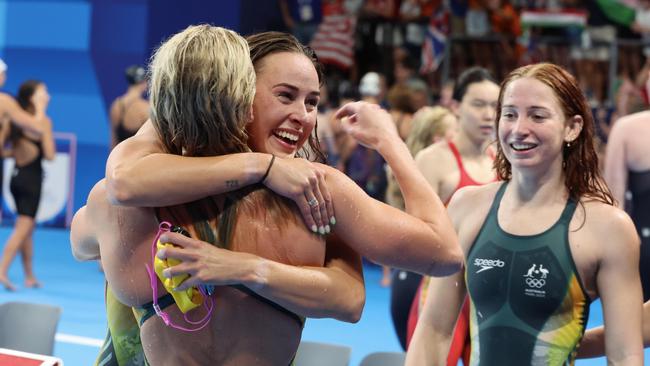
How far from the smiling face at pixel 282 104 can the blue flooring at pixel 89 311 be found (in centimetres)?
432

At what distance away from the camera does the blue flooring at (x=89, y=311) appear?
692 cm

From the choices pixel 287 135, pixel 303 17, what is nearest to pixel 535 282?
pixel 287 135

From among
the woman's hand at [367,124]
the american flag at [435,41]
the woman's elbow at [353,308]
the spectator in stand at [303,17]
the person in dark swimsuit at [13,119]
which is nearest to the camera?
the woman's elbow at [353,308]

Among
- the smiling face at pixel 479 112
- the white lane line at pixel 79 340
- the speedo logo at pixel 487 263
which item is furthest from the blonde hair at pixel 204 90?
the white lane line at pixel 79 340

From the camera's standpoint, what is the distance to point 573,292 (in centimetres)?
276

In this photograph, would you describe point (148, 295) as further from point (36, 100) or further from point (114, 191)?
point (36, 100)

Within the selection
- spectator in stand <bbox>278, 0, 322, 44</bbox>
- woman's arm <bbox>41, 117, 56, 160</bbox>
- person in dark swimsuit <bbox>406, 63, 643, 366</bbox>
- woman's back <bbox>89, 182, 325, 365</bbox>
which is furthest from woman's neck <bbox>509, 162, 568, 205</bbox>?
spectator in stand <bbox>278, 0, 322, 44</bbox>

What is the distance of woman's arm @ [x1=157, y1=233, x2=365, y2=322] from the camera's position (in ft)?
6.41

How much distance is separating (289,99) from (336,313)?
47cm

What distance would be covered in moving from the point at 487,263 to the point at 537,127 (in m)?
0.41

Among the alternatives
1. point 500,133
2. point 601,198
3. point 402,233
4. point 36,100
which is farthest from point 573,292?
point 36,100

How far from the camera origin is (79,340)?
22.7 ft

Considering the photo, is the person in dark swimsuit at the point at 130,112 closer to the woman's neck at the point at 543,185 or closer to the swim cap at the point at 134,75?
the swim cap at the point at 134,75

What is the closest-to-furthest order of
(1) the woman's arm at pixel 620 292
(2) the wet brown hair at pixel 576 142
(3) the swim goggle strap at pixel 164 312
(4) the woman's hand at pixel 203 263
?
1. (4) the woman's hand at pixel 203 263
2. (3) the swim goggle strap at pixel 164 312
3. (1) the woman's arm at pixel 620 292
4. (2) the wet brown hair at pixel 576 142
